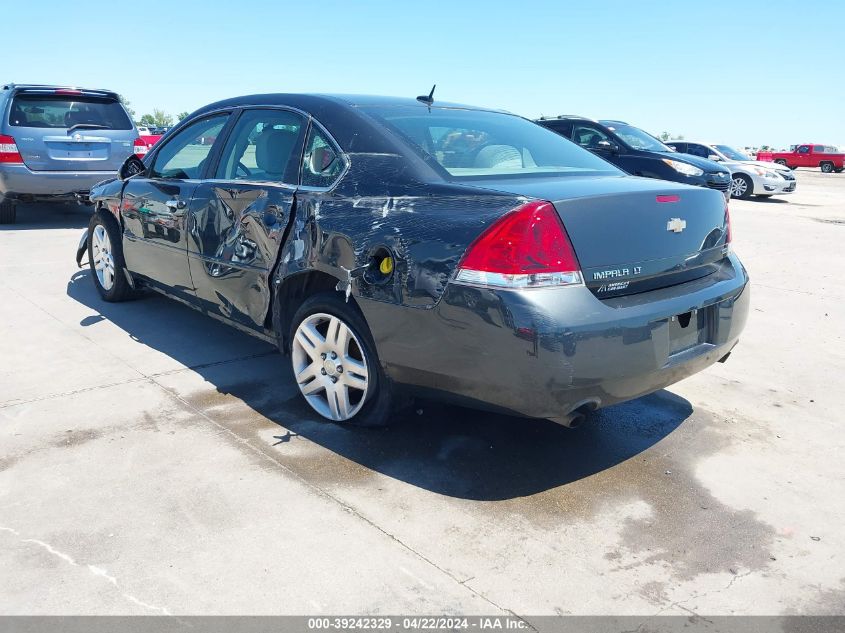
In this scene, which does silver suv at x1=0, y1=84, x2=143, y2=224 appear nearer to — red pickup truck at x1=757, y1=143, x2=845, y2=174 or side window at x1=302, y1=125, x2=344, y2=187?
side window at x1=302, y1=125, x2=344, y2=187

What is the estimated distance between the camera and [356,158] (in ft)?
11.5

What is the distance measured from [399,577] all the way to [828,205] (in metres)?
18.3

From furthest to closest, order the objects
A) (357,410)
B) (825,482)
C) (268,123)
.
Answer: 1. (268,123)
2. (357,410)
3. (825,482)

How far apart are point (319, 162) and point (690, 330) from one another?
194 centimetres

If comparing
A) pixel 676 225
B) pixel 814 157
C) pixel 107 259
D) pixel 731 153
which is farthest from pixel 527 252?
pixel 814 157

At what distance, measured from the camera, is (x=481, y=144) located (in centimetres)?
369

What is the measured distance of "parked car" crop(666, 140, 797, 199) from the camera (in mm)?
18281

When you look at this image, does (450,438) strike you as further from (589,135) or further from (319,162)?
(589,135)

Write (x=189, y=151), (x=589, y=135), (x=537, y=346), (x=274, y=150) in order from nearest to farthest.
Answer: (x=537, y=346) → (x=274, y=150) → (x=189, y=151) → (x=589, y=135)

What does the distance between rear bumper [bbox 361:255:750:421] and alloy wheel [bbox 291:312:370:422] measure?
0.30m

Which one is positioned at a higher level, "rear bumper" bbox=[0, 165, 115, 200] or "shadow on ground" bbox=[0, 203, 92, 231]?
"rear bumper" bbox=[0, 165, 115, 200]

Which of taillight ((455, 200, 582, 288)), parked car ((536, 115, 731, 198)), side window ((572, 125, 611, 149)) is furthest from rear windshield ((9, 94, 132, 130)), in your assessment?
taillight ((455, 200, 582, 288))

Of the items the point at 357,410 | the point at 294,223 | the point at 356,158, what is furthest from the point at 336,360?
the point at 356,158

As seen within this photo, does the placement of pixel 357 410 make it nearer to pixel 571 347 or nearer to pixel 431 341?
pixel 431 341
